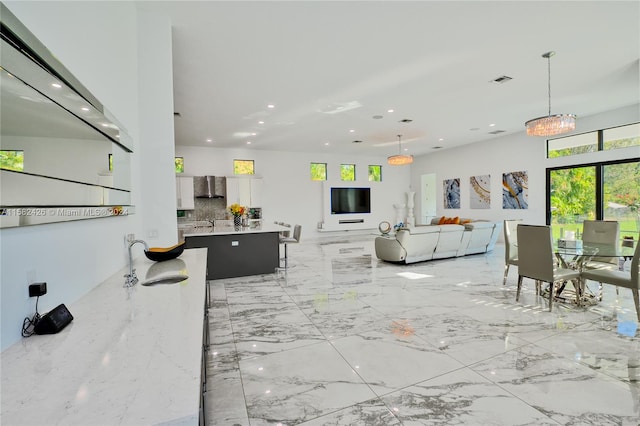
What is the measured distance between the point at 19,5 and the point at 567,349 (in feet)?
14.1

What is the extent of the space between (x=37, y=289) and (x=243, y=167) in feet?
31.1

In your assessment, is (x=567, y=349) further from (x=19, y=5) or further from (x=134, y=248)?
(x=19, y=5)

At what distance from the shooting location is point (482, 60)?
4.23 meters

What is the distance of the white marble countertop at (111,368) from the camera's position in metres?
0.74

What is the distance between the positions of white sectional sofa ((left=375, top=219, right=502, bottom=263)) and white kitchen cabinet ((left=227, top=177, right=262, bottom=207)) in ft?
15.4

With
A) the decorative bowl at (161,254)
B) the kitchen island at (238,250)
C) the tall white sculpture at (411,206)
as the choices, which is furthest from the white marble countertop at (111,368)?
the tall white sculpture at (411,206)

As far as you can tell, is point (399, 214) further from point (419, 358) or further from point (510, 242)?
point (419, 358)

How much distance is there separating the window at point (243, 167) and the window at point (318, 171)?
2326 mm

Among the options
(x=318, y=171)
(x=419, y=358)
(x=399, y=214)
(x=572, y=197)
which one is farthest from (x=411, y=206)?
(x=419, y=358)

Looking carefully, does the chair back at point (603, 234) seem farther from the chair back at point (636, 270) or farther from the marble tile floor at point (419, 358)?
the chair back at point (636, 270)

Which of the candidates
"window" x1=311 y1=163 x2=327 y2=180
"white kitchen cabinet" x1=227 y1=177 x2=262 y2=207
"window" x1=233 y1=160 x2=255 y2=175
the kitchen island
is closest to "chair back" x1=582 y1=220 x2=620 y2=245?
the kitchen island

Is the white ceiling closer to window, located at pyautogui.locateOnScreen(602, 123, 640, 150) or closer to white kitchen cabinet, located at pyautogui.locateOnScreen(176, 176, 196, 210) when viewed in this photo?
window, located at pyautogui.locateOnScreen(602, 123, 640, 150)

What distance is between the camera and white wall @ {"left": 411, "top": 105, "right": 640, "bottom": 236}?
6.81 metres

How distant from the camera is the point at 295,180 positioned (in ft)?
36.0
